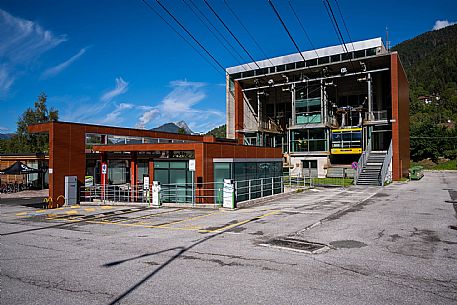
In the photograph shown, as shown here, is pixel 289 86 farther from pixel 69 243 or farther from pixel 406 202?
pixel 69 243

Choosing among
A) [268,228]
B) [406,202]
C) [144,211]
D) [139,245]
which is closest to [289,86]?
[406,202]

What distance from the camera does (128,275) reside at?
6.73m

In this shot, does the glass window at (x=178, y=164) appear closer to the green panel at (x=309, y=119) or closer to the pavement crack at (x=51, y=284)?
the pavement crack at (x=51, y=284)

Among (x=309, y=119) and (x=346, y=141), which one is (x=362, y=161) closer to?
(x=346, y=141)

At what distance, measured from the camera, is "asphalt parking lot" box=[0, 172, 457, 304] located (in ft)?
18.7

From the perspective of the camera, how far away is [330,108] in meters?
43.8

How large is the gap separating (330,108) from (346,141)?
6557 millimetres

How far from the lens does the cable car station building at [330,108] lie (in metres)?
37.4

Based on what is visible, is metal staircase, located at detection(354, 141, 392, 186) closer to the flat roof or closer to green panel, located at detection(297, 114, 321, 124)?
green panel, located at detection(297, 114, 321, 124)

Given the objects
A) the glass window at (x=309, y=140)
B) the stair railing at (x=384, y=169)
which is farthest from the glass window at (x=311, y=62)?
the stair railing at (x=384, y=169)

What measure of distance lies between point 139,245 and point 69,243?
2.14 m

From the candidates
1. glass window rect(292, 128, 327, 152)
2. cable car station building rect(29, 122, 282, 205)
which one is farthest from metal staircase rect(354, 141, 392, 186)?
cable car station building rect(29, 122, 282, 205)

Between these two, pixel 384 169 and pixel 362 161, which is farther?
pixel 362 161

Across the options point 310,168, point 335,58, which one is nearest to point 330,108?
point 335,58
